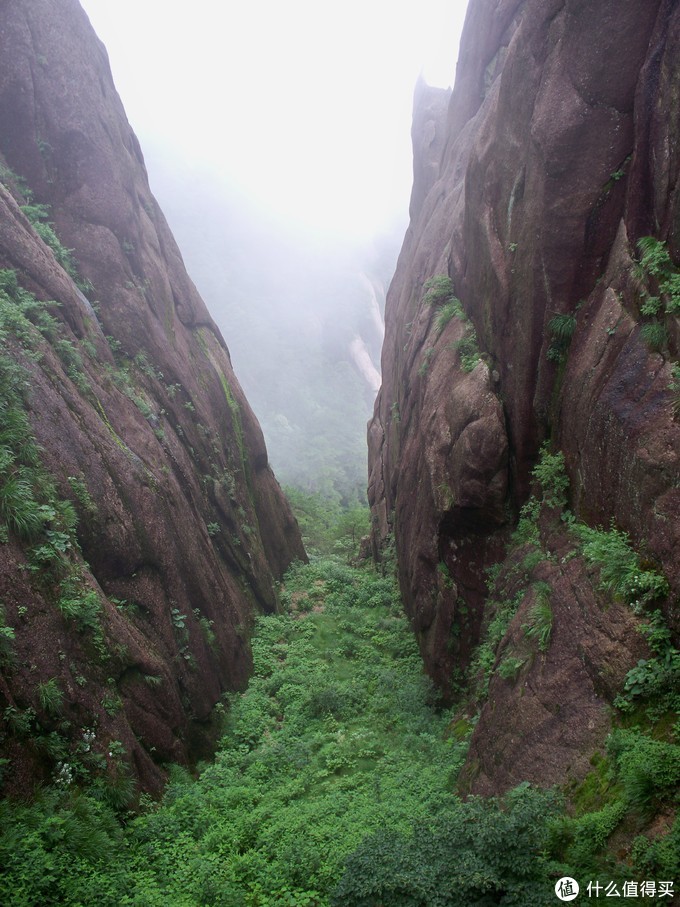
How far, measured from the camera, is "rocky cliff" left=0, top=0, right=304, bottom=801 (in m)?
7.84

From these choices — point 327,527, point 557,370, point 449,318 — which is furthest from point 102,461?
point 327,527

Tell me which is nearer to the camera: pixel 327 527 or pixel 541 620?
pixel 541 620

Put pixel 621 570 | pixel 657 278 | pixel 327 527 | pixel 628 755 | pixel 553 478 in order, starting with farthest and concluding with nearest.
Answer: pixel 327 527 < pixel 553 478 < pixel 657 278 < pixel 621 570 < pixel 628 755

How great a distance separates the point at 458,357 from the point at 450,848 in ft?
34.2

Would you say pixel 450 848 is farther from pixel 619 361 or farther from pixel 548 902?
pixel 619 361

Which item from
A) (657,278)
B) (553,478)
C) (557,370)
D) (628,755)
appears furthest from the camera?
(557,370)

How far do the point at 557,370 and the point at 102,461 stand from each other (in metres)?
8.77

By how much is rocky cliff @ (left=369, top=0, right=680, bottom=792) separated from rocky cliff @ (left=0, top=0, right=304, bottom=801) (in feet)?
17.8

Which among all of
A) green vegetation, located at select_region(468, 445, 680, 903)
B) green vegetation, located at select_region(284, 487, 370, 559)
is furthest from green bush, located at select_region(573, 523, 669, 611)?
green vegetation, located at select_region(284, 487, 370, 559)

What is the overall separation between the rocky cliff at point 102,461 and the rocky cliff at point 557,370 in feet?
17.8

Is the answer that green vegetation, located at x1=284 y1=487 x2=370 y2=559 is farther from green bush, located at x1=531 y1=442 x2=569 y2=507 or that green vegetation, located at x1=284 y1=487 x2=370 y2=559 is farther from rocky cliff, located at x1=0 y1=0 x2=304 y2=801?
green bush, located at x1=531 y1=442 x2=569 y2=507

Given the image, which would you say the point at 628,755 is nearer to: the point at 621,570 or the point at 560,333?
the point at 621,570

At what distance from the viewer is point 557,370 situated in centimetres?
1013

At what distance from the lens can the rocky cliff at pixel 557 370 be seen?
7.04 metres
